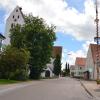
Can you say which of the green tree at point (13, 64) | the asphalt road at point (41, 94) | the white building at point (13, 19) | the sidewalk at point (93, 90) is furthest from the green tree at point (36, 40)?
the asphalt road at point (41, 94)

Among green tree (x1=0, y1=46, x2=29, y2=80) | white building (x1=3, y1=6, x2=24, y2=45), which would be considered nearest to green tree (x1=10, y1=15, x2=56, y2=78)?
green tree (x1=0, y1=46, x2=29, y2=80)

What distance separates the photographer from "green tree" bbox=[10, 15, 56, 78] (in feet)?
212

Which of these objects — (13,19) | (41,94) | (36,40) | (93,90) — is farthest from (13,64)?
(13,19)

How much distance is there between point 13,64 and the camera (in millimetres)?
51281

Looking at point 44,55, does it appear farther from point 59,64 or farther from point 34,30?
point 59,64

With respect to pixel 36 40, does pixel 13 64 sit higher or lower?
lower

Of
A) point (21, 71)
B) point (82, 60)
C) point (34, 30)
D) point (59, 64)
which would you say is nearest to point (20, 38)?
point (34, 30)

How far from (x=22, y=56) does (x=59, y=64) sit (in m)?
76.7

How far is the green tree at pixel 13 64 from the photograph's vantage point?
5066 centimetres

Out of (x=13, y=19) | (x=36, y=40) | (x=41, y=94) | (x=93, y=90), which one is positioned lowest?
(x=41, y=94)

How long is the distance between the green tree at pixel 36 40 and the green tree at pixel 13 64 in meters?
11.4

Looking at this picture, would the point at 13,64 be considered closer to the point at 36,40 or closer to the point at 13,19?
the point at 36,40

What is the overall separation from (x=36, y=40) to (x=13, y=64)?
15571 mm

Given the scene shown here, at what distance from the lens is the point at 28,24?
2660 inches
